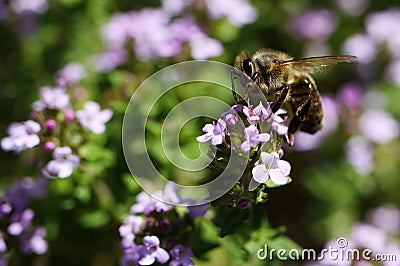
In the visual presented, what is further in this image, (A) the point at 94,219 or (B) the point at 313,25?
(B) the point at 313,25

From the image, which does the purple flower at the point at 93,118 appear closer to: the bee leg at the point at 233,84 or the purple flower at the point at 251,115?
the bee leg at the point at 233,84

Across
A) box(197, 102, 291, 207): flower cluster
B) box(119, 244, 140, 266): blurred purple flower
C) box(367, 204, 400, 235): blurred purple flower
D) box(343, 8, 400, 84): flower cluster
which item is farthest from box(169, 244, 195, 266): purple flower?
box(343, 8, 400, 84): flower cluster

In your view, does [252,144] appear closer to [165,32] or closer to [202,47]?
[202,47]

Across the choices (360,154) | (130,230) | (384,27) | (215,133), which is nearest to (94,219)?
(130,230)

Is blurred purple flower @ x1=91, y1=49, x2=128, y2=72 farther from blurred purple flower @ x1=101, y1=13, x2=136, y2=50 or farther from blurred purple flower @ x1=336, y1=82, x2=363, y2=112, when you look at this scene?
blurred purple flower @ x1=336, y1=82, x2=363, y2=112

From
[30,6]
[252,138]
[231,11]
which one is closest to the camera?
[252,138]

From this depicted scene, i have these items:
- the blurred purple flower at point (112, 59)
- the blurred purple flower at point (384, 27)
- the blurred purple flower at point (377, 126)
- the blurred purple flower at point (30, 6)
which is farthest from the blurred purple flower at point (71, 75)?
the blurred purple flower at point (384, 27)
